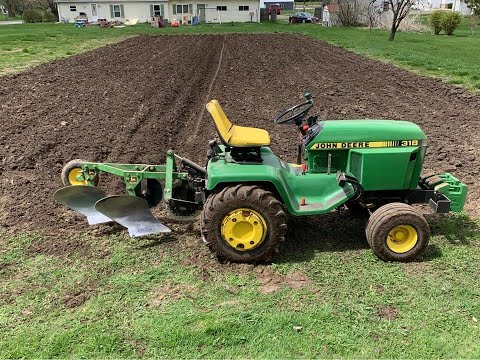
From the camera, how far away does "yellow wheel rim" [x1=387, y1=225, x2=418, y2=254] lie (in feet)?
13.6

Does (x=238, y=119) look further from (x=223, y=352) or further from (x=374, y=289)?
(x=223, y=352)

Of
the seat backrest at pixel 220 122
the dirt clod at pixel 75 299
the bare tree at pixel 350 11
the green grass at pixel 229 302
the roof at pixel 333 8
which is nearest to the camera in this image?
the green grass at pixel 229 302

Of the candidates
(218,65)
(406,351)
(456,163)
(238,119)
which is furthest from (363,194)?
(218,65)

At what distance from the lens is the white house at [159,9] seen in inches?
2046

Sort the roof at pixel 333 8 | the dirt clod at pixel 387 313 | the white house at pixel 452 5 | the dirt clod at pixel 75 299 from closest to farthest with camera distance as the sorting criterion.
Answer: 1. the dirt clod at pixel 387 313
2. the dirt clod at pixel 75 299
3. the roof at pixel 333 8
4. the white house at pixel 452 5

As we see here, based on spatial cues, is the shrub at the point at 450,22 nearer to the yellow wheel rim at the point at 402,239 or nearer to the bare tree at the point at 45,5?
the yellow wheel rim at the point at 402,239

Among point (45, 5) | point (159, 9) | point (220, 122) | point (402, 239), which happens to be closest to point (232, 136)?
point (220, 122)

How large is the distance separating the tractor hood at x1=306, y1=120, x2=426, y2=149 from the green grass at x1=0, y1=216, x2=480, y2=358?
97 centimetres

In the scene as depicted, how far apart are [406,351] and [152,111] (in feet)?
24.6

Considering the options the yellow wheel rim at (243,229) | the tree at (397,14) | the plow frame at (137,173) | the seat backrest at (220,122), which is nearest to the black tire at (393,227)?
the yellow wheel rim at (243,229)

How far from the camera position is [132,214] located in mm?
4594

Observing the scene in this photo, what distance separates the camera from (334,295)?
3.70 meters

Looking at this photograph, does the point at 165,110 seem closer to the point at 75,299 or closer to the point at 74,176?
the point at 74,176

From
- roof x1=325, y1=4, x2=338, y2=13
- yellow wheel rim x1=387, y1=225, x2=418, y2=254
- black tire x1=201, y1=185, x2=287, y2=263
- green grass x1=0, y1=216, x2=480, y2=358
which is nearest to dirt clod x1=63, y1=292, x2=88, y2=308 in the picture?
green grass x1=0, y1=216, x2=480, y2=358
